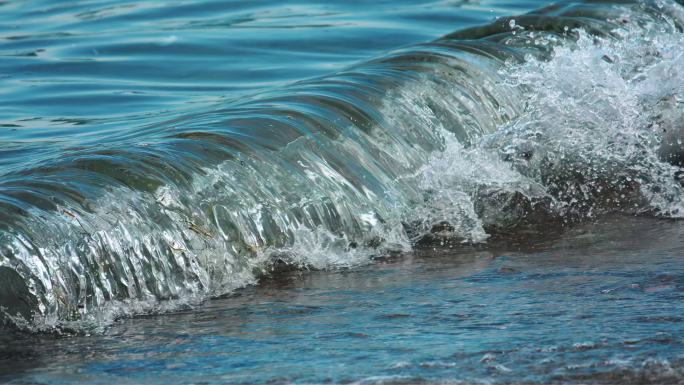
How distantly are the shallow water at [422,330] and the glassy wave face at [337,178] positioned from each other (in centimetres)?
24

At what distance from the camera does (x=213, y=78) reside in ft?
29.4

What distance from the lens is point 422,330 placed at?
12.2ft

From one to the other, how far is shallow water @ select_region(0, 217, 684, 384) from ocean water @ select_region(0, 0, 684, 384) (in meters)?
0.01

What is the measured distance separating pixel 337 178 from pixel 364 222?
313 mm

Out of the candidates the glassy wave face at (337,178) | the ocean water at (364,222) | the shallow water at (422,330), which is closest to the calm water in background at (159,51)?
the ocean water at (364,222)

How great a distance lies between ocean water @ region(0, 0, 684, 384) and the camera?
3.53 meters

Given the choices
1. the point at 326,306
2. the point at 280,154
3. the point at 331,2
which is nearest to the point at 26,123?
the point at 280,154

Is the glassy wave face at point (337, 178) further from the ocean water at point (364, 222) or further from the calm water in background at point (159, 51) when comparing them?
the calm water in background at point (159, 51)

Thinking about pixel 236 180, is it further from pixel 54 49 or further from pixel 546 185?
pixel 54 49

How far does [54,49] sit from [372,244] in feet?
19.1

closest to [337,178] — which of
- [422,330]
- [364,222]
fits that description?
[364,222]

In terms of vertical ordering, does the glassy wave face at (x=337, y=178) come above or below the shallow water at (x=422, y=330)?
above

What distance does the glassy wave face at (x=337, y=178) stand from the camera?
4.36 metres

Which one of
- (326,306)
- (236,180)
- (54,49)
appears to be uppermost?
(54,49)
